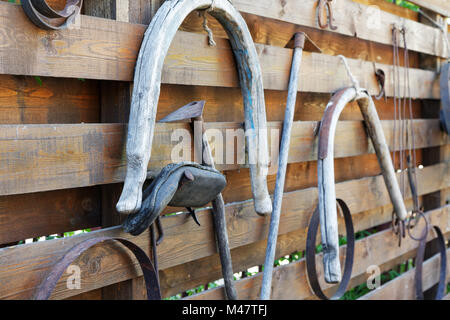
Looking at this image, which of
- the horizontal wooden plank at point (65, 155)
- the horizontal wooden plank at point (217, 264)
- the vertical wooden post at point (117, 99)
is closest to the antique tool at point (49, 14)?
the vertical wooden post at point (117, 99)

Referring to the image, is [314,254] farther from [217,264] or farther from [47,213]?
[47,213]

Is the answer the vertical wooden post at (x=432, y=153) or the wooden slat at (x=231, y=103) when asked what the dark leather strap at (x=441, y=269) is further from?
the wooden slat at (x=231, y=103)

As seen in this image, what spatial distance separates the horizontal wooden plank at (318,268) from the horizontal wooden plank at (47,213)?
0.55 meters

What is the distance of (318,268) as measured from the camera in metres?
2.50

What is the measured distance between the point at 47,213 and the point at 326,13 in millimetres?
1687

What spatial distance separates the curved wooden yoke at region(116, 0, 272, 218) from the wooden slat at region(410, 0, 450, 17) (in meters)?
1.76

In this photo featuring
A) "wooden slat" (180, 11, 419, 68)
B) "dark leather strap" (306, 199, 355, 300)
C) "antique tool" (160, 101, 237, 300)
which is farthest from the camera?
"dark leather strap" (306, 199, 355, 300)

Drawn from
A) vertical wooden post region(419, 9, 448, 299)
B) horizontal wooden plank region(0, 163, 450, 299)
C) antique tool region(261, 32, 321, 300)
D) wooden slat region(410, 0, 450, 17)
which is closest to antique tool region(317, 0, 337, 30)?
antique tool region(261, 32, 321, 300)

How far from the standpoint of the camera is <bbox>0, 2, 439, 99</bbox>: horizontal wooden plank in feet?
4.04

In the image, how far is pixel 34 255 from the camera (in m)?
1.32

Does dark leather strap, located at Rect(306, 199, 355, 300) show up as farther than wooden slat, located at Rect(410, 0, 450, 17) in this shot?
No

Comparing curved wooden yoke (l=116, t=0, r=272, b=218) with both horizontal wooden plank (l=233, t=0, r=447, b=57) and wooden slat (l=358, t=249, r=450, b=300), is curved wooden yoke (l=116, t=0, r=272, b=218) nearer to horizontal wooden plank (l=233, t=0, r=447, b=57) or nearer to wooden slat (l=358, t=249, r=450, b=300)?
horizontal wooden plank (l=233, t=0, r=447, b=57)
